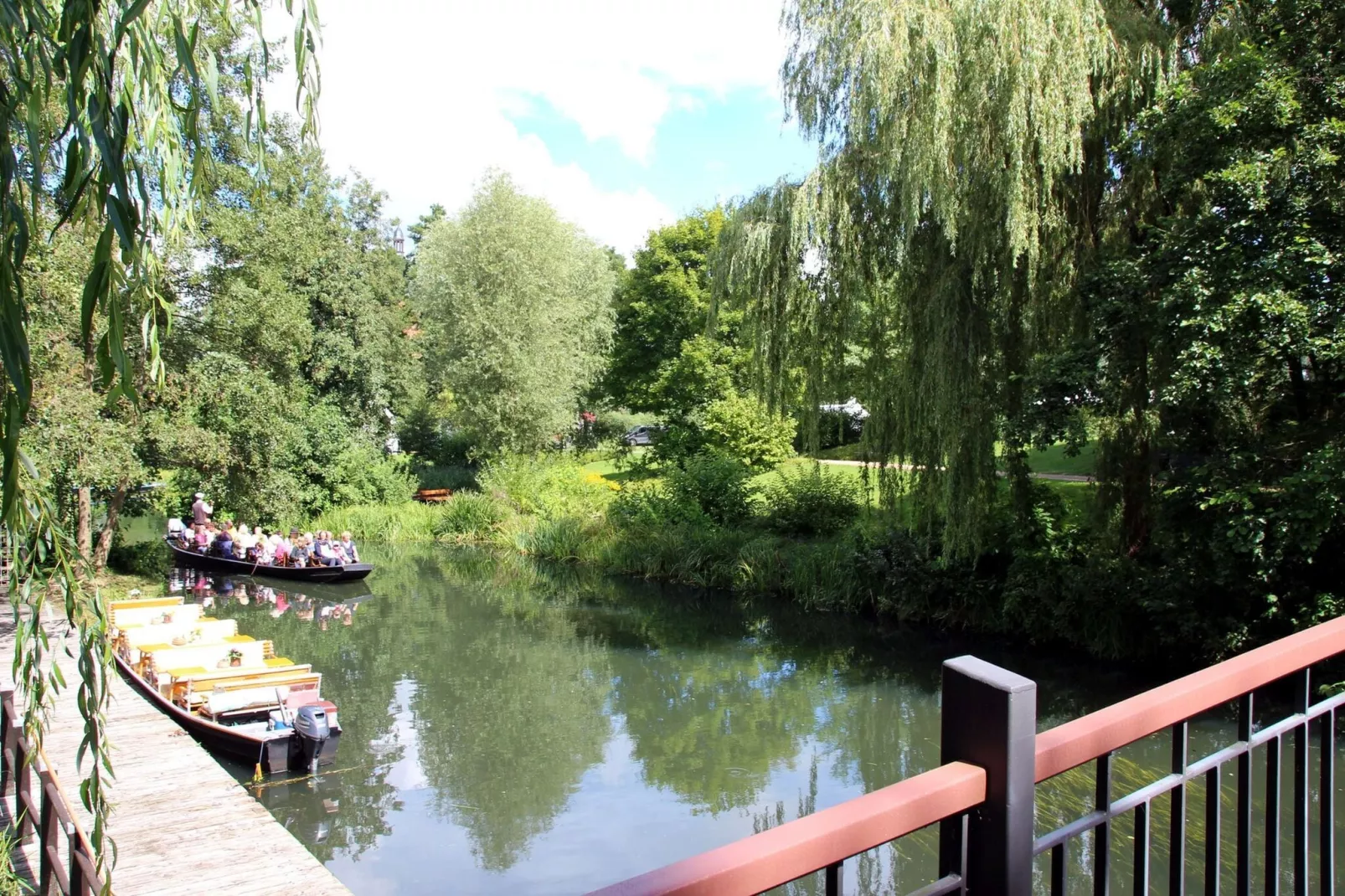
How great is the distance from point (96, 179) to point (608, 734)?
35.0 ft

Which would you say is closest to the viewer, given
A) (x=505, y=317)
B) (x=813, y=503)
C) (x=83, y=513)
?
(x=83, y=513)

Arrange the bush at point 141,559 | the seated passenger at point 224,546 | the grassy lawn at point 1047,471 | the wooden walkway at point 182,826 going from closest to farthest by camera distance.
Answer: the wooden walkway at point 182,826, the grassy lawn at point 1047,471, the bush at point 141,559, the seated passenger at point 224,546

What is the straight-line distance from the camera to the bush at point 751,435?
24.7 m

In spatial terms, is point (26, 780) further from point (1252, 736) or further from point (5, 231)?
point (1252, 736)

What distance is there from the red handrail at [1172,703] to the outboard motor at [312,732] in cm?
947

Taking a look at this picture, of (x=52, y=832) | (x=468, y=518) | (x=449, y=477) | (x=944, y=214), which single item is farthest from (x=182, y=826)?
(x=449, y=477)

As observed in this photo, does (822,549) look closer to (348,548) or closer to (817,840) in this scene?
(348,548)

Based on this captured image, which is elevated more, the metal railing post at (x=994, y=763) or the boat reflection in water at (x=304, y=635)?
the metal railing post at (x=994, y=763)

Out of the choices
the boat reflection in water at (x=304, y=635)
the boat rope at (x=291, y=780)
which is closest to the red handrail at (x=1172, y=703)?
the boat reflection in water at (x=304, y=635)

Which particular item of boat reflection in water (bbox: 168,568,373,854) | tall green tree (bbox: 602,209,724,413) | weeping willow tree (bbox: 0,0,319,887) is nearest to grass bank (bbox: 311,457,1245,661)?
tall green tree (bbox: 602,209,724,413)

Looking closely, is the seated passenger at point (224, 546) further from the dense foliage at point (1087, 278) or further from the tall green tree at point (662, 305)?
the dense foliage at point (1087, 278)

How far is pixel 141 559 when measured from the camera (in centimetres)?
2075

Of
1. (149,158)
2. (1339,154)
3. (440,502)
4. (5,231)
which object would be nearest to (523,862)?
(149,158)

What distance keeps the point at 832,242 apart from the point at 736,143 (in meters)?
2.27
